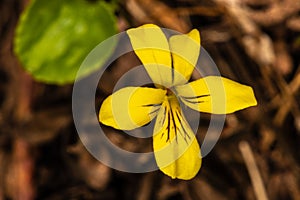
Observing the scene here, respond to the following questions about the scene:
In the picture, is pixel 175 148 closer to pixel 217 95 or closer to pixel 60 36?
pixel 217 95

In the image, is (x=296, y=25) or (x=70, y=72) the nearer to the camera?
(x=70, y=72)

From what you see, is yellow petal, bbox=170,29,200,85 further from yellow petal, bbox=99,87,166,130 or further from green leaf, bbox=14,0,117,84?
green leaf, bbox=14,0,117,84

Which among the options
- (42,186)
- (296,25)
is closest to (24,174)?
(42,186)

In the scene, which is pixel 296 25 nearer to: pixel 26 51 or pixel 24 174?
pixel 26 51

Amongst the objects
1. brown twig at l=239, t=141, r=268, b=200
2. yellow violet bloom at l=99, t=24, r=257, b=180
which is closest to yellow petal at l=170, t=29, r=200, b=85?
yellow violet bloom at l=99, t=24, r=257, b=180

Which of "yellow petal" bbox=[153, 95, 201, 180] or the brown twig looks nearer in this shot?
"yellow petal" bbox=[153, 95, 201, 180]

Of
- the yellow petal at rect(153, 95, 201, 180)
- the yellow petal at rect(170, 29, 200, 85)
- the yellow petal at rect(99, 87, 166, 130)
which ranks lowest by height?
the yellow petal at rect(153, 95, 201, 180)
